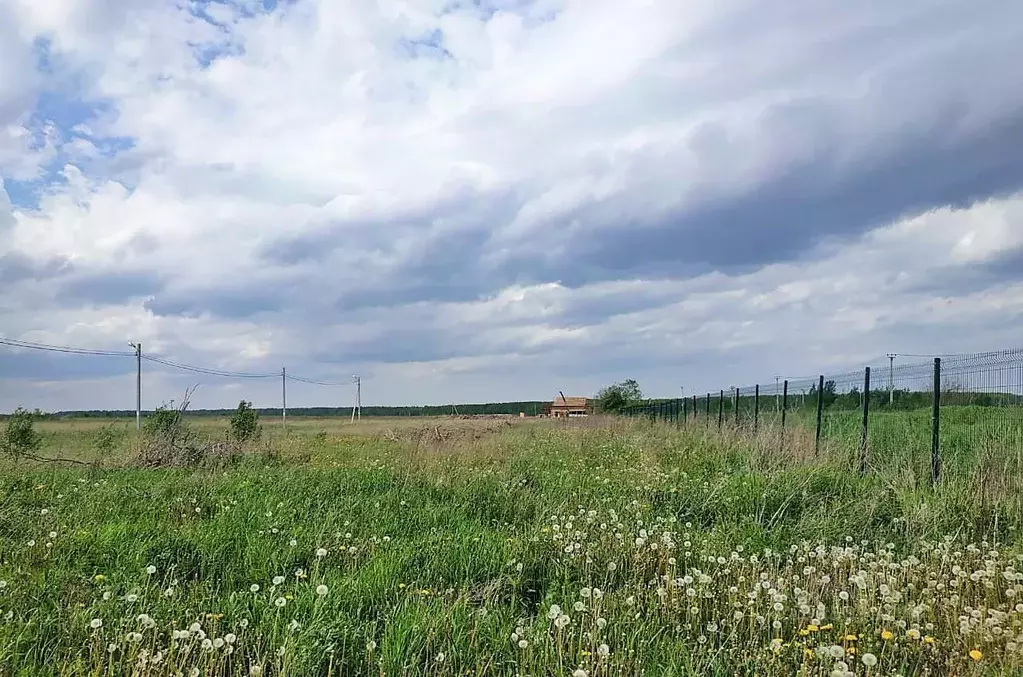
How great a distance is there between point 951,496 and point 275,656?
677 centimetres

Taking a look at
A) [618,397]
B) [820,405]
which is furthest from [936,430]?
[618,397]

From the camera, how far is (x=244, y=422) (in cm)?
2289

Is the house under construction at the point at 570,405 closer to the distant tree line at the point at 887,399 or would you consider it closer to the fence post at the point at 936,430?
the distant tree line at the point at 887,399

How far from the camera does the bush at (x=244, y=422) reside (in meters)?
21.3

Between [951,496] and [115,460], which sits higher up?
[951,496]

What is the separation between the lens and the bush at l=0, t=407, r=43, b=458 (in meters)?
16.9

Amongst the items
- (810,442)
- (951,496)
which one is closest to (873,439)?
(810,442)

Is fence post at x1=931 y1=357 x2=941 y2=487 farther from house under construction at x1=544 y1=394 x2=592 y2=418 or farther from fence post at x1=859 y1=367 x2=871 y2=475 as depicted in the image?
house under construction at x1=544 y1=394 x2=592 y2=418

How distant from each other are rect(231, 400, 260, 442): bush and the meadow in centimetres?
1156

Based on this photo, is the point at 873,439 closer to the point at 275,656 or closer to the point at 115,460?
the point at 275,656

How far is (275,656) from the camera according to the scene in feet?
12.3

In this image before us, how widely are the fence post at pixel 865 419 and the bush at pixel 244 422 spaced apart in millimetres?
16152

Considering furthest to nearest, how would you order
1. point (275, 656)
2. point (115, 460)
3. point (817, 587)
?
1. point (115, 460)
2. point (817, 587)
3. point (275, 656)

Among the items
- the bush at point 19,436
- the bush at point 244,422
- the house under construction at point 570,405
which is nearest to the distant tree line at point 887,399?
the bush at point 244,422
